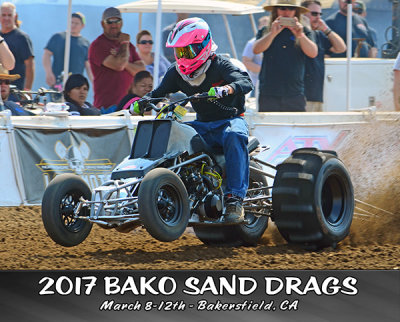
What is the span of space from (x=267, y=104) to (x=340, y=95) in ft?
6.16

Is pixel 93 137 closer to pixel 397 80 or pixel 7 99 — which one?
pixel 7 99

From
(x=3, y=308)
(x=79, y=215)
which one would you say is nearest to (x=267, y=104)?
(x=79, y=215)

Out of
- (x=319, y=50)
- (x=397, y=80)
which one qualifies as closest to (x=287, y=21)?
(x=319, y=50)

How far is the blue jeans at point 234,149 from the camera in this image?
22.5 ft

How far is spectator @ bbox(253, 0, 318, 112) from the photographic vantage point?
10086 millimetres

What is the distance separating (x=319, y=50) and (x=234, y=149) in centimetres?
437

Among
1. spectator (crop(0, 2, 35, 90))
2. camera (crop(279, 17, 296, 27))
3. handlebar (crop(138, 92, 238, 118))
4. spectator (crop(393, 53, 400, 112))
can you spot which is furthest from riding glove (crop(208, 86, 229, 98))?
spectator (crop(0, 2, 35, 90))

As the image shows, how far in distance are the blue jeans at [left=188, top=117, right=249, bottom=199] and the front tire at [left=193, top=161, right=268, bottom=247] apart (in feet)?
2.04

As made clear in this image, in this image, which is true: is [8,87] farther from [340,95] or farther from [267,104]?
[340,95]

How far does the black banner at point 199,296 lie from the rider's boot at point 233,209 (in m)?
1.88

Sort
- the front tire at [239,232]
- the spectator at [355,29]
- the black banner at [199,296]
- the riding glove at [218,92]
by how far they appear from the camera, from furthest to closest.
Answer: the spectator at [355,29], the front tire at [239,232], the riding glove at [218,92], the black banner at [199,296]

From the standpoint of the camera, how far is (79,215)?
6562 millimetres

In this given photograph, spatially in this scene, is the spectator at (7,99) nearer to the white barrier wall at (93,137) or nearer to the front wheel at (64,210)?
the white barrier wall at (93,137)

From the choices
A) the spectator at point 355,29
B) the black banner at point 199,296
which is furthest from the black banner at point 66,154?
the black banner at point 199,296
